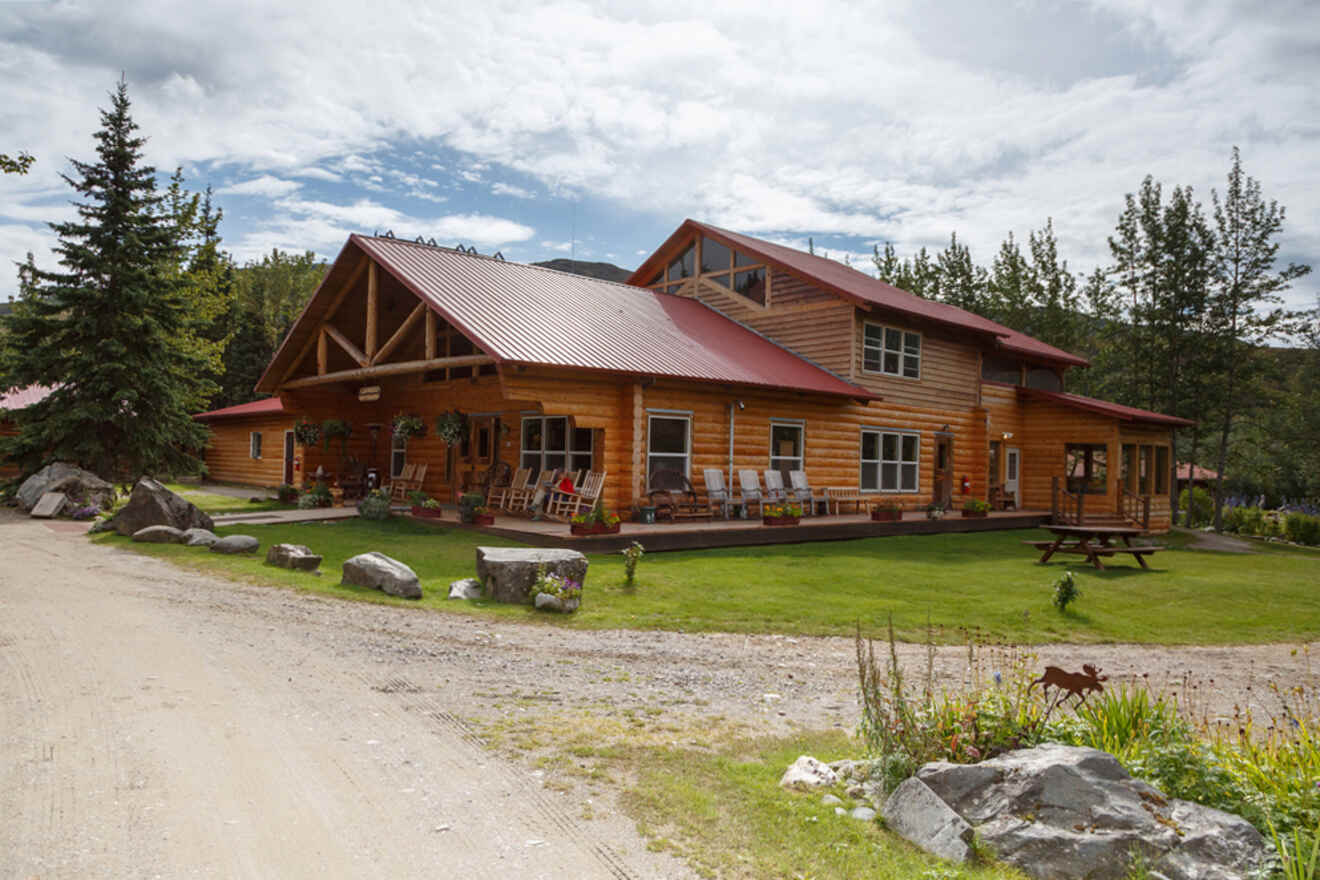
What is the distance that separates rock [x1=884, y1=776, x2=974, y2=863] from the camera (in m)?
3.52

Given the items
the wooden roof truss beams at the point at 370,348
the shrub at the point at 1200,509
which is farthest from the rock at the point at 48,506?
the shrub at the point at 1200,509

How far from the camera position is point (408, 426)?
773 inches

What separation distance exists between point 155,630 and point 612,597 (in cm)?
458

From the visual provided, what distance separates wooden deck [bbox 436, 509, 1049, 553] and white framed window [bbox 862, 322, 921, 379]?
153 inches

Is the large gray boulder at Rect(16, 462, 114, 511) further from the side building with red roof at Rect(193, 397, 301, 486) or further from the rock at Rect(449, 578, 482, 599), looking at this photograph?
the rock at Rect(449, 578, 482, 599)

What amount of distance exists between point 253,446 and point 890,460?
2141cm

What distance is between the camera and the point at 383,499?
659 inches

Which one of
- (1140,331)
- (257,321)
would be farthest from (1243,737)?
(257,321)

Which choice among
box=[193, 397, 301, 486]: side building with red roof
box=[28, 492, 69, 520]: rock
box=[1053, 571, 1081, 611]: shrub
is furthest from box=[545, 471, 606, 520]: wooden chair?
box=[193, 397, 301, 486]: side building with red roof

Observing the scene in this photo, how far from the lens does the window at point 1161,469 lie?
2486 centimetres

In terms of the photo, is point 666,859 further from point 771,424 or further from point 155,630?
point 771,424

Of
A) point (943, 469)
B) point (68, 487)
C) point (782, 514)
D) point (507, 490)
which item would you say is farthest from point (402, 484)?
point (943, 469)

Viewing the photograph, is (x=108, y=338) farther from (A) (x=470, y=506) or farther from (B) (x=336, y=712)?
(B) (x=336, y=712)

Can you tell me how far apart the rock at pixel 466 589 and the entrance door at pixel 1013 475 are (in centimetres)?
1940
